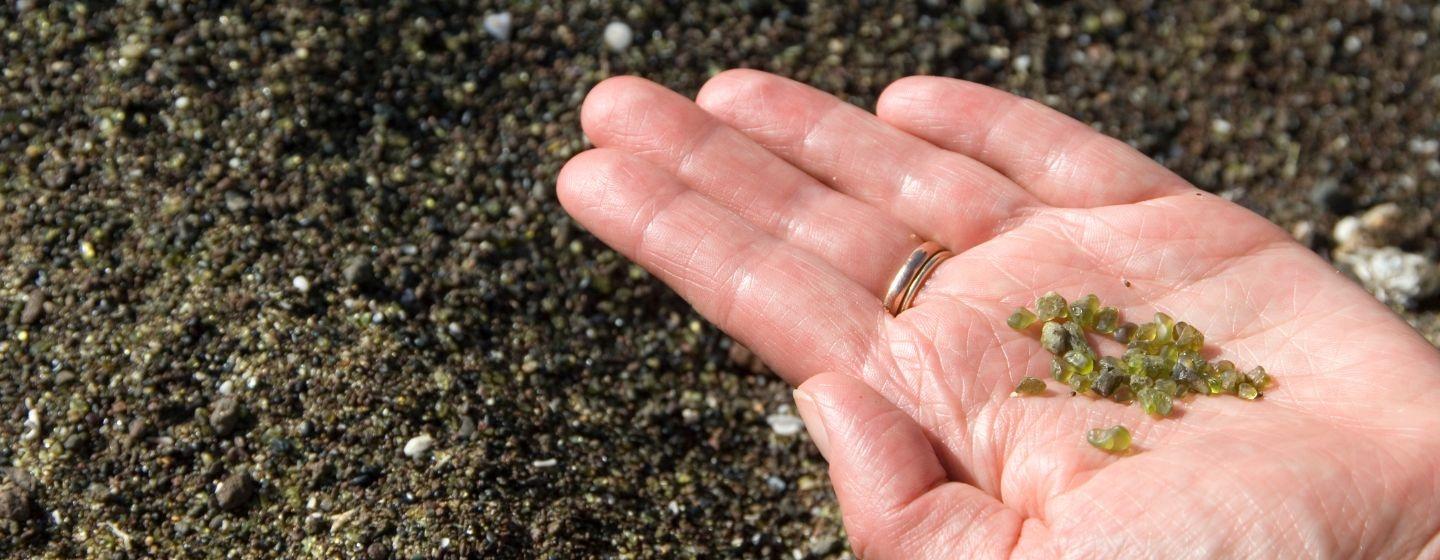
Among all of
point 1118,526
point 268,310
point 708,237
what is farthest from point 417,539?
point 1118,526

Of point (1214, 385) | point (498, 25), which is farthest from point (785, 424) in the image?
point (498, 25)

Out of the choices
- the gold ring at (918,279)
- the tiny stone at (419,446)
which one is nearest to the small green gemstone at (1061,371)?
the gold ring at (918,279)

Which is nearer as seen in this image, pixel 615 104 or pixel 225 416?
pixel 225 416

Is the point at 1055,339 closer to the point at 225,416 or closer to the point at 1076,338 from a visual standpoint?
the point at 1076,338

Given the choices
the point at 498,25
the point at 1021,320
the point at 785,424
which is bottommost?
the point at 785,424

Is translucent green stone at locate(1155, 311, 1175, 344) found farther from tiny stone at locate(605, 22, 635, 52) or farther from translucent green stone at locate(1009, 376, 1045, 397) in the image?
tiny stone at locate(605, 22, 635, 52)

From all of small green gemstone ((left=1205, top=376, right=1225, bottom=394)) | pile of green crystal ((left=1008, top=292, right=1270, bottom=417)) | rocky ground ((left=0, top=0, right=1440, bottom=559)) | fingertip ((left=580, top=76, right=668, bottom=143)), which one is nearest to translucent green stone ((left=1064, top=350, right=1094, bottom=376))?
pile of green crystal ((left=1008, top=292, right=1270, bottom=417))

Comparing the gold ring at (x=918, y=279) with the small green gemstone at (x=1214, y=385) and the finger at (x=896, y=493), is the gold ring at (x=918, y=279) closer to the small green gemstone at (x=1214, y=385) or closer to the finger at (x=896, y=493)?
the finger at (x=896, y=493)
